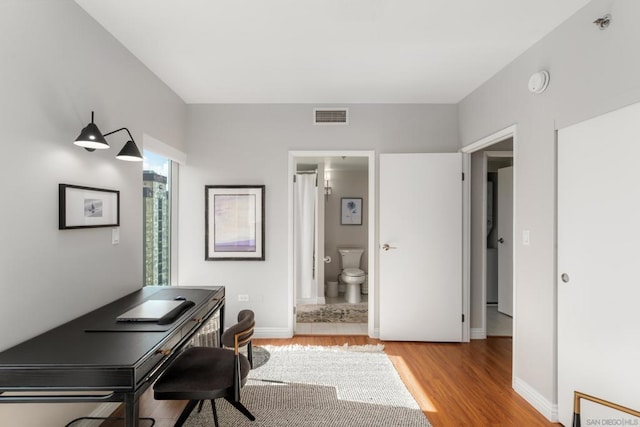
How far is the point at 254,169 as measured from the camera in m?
3.50

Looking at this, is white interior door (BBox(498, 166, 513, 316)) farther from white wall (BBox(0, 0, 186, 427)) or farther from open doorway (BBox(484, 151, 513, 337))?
white wall (BBox(0, 0, 186, 427))

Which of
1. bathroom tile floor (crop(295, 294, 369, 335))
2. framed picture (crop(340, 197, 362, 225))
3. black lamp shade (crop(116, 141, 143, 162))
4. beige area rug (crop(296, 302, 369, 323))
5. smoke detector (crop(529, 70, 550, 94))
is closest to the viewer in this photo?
black lamp shade (crop(116, 141, 143, 162))

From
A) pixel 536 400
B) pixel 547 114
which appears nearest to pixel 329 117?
pixel 547 114

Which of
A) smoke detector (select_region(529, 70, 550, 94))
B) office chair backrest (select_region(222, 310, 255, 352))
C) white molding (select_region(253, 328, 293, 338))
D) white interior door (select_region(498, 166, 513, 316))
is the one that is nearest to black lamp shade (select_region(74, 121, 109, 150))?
office chair backrest (select_region(222, 310, 255, 352))

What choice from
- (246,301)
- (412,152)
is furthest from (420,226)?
(246,301)

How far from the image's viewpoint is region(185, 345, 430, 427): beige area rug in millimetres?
2086

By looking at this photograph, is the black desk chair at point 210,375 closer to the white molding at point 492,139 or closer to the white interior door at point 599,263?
the white interior door at point 599,263

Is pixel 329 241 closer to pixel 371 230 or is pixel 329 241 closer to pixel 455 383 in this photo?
pixel 371 230

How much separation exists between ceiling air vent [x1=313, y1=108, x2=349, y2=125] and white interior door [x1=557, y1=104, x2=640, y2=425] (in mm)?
2008

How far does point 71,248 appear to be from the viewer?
180cm

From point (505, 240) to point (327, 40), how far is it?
3.71m

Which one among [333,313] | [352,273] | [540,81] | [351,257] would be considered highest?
[540,81]

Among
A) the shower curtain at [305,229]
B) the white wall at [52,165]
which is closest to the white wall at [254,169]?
the white wall at [52,165]

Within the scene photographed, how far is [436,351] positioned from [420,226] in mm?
1278
